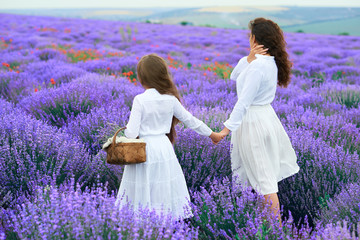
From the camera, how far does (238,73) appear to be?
9.89ft

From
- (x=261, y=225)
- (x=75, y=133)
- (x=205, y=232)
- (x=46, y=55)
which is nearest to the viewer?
(x=261, y=225)

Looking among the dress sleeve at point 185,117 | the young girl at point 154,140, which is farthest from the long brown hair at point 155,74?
the dress sleeve at point 185,117

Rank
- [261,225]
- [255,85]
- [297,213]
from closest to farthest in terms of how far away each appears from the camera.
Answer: [261,225], [255,85], [297,213]

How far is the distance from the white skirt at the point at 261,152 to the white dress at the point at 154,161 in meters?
0.52

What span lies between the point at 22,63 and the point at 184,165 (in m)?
7.17

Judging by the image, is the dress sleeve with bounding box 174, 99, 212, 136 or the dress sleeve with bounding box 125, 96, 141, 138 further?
the dress sleeve with bounding box 174, 99, 212, 136

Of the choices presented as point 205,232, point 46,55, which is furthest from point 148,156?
point 46,55

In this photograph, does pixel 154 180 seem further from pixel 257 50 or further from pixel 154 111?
pixel 257 50

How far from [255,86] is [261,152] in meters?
0.49

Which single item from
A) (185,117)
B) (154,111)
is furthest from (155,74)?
(185,117)

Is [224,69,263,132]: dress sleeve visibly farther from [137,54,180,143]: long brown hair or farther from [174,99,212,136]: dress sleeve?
[137,54,180,143]: long brown hair

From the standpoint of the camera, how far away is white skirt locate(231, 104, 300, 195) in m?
2.61

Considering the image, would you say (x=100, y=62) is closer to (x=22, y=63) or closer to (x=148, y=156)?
(x=22, y=63)

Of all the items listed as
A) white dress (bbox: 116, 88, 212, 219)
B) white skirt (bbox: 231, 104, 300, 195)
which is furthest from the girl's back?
white skirt (bbox: 231, 104, 300, 195)
